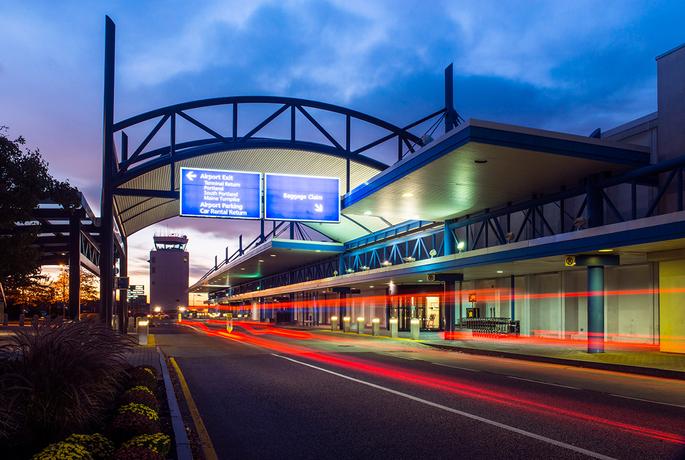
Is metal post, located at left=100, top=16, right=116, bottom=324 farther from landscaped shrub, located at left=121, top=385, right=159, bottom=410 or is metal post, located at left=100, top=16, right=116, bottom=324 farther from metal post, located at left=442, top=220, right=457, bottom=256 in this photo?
landscaped shrub, located at left=121, top=385, right=159, bottom=410

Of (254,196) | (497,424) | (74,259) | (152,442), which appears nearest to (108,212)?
(254,196)

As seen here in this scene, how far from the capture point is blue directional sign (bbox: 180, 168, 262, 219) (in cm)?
2725

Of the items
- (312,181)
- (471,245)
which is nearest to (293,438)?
(312,181)

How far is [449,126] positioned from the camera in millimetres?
34000

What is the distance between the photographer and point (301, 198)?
2886 centimetres

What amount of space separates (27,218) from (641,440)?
560 inches

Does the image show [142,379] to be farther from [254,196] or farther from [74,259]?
[74,259]

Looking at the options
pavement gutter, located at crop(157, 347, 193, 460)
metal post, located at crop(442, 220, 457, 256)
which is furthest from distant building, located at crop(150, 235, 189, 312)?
pavement gutter, located at crop(157, 347, 193, 460)

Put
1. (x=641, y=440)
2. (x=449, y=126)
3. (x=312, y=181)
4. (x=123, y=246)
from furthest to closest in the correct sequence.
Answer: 1. (x=123, y=246)
2. (x=449, y=126)
3. (x=312, y=181)
4. (x=641, y=440)

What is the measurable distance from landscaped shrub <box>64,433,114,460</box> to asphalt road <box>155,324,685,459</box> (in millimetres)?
1714

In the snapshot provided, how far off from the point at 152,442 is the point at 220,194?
22.3 meters

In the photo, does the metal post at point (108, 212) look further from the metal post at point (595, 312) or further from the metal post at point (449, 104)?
the metal post at point (595, 312)

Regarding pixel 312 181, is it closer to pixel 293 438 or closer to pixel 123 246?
pixel 293 438

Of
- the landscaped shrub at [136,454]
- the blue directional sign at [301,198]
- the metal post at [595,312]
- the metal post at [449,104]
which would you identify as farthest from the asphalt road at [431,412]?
the metal post at [449,104]
